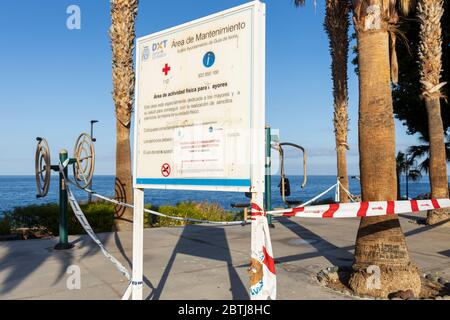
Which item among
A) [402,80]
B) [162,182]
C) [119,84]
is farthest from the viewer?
[402,80]

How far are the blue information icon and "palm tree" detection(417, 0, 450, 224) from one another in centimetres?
979

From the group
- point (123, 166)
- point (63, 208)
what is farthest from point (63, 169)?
point (123, 166)

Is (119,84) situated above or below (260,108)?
above

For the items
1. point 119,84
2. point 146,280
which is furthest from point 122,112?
point 146,280

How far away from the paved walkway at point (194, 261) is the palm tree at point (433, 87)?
5.01ft

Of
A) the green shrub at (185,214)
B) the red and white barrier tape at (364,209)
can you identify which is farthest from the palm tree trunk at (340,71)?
the red and white barrier tape at (364,209)

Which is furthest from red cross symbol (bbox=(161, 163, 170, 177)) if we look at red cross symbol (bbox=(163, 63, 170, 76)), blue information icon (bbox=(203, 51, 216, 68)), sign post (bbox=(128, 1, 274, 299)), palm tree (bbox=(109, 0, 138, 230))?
palm tree (bbox=(109, 0, 138, 230))

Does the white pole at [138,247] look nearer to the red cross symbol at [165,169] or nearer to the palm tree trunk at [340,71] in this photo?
the red cross symbol at [165,169]

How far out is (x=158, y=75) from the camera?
13.3ft

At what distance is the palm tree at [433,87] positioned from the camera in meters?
11.5

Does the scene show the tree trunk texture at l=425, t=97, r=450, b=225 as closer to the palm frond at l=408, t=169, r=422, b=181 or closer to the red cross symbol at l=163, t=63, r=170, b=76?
the red cross symbol at l=163, t=63, r=170, b=76
